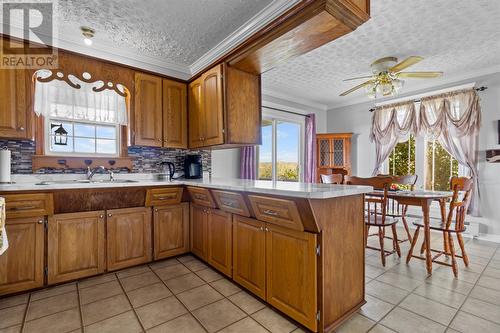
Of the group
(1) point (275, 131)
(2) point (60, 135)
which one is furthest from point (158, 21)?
(1) point (275, 131)

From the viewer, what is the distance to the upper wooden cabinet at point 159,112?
119 inches

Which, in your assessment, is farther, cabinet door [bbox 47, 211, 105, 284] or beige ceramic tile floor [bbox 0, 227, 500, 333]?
cabinet door [bbox 47, 211, 105, 284]

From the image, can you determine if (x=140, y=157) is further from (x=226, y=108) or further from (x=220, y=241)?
(x=220, y=241)

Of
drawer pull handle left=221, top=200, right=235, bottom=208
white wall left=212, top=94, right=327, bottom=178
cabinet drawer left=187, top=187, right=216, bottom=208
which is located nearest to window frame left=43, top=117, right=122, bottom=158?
cabinet drawer left=187, top=187, right=216, bottom=208

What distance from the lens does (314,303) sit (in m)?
1.51

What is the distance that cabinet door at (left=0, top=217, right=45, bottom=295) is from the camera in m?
2.01

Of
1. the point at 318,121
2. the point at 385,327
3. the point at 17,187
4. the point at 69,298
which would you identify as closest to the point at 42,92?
the point at 17,187

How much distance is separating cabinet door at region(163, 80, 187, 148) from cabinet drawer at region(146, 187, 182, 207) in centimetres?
75

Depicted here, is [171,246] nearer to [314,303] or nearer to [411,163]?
[314,303]

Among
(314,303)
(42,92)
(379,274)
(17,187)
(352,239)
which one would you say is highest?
(42,92)

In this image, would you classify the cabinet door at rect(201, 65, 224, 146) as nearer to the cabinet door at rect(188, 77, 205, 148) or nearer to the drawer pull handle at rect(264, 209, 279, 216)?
the cabinet door at rect(188, 77, 205, 148)

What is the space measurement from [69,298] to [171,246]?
40.2 inches

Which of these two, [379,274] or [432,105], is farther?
[432,105]

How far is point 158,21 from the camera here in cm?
245
